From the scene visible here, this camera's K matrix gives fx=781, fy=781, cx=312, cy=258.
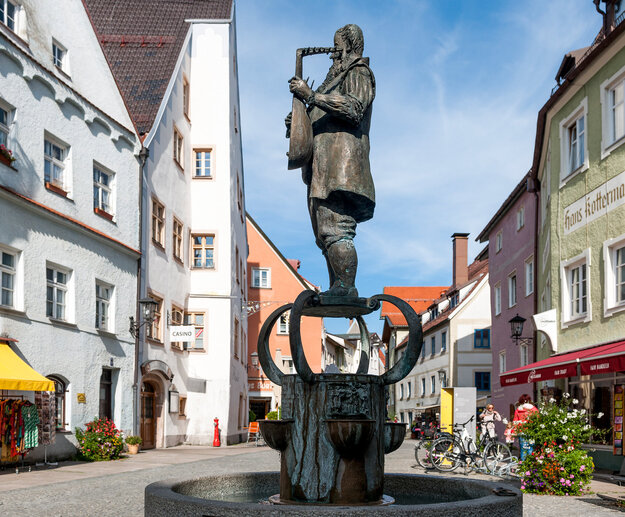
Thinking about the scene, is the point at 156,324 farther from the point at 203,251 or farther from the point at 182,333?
the point at 203,251

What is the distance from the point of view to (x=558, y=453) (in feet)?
39.7

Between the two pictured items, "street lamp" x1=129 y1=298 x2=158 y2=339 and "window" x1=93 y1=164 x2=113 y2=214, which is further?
"street lamp" x1=129 y1=298 x2=158 y2=339

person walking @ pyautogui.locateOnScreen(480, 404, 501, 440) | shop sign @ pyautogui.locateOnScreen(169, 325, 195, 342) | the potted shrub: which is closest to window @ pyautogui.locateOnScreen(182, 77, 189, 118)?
shop sign @ pyautogui.locateOnScreen(169, 325, 195, 342)

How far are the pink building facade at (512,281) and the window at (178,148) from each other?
1203 cm

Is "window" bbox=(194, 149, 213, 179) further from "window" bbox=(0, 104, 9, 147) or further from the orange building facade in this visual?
the orange building facade

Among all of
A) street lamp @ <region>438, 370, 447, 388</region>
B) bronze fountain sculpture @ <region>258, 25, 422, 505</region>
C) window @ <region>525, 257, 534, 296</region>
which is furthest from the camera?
street lamp @ <region>438, 370, 447, 388</region>

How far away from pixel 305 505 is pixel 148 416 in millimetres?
20803

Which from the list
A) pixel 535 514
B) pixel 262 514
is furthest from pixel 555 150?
pixel 262 514

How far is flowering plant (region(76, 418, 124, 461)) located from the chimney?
35129 mm

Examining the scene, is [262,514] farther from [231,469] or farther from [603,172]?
[603,172]

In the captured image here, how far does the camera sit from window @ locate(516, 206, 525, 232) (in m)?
28.0

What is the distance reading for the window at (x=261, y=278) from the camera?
46.0 m

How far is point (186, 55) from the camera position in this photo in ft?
96.9

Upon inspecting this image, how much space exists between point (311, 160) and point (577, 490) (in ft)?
27.8
